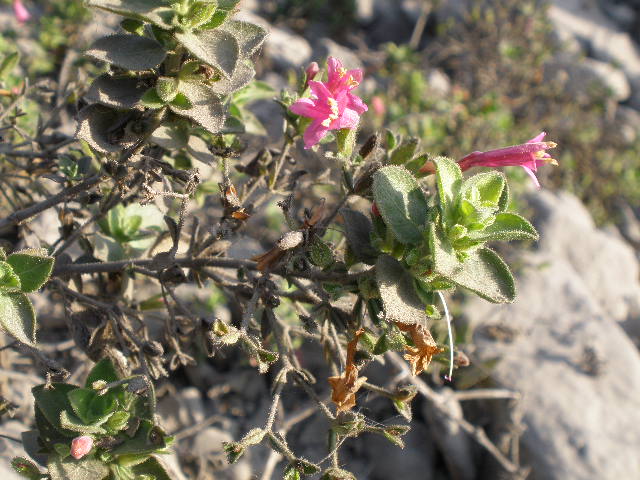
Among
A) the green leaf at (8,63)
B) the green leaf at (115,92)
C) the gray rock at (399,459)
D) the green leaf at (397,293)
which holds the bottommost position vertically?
the gray rock at (399,459)

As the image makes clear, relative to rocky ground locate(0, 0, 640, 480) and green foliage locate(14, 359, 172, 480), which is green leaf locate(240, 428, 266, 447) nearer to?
green foliage locate(14, 359, 172, 480)

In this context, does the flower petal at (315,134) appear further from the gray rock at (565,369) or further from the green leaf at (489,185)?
the gray rock at (565,369)

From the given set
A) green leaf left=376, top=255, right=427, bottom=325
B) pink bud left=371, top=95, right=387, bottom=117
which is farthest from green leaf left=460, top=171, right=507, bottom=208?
pink bud left=371, top=95, right=387, bottom=117

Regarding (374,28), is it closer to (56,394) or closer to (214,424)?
(214,424)

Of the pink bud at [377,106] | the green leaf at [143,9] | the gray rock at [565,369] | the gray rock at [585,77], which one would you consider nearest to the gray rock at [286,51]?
the pink bud at [377,106]

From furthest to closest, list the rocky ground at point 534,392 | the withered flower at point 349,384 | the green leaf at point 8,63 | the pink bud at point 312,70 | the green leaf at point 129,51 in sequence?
the rocky ground at point 534,392 < the green leaf at point 8,63 < the pink bud at point 312,70 < the withered flower at point 349,384 < the green leaf at point 129,51

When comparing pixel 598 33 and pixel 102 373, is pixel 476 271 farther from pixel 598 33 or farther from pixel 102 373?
pixel 598 33
